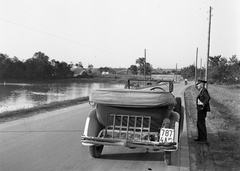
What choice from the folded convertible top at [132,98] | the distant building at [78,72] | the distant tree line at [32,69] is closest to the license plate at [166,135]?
the folded convertible top at [132,98]

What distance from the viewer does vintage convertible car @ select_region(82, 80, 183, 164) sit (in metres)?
5.18

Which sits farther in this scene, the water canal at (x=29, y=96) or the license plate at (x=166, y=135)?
the water canal at (x=29, y=96)

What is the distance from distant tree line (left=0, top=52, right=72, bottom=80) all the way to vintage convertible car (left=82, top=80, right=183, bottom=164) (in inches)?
2860

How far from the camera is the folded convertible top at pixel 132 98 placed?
522 cm

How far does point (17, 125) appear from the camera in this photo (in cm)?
919

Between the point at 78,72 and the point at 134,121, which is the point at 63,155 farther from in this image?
the point at 78,72

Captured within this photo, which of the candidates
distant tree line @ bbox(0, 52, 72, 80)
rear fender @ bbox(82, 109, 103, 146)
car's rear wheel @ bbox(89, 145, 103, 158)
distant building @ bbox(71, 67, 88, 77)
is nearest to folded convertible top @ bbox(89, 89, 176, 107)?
rear fender @ bbox(82, 109, 103, 146)

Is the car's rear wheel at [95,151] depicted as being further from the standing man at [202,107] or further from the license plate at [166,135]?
the standing man at [202,107]

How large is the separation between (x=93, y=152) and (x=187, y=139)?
3076 millimetres

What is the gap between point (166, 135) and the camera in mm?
5188

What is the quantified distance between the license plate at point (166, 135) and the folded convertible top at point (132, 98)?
493 millimetres

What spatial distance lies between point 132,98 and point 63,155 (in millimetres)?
1939

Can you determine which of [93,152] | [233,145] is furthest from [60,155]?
[233,145]

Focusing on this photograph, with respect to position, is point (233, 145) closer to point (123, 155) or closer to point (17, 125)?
point (123, 155)
